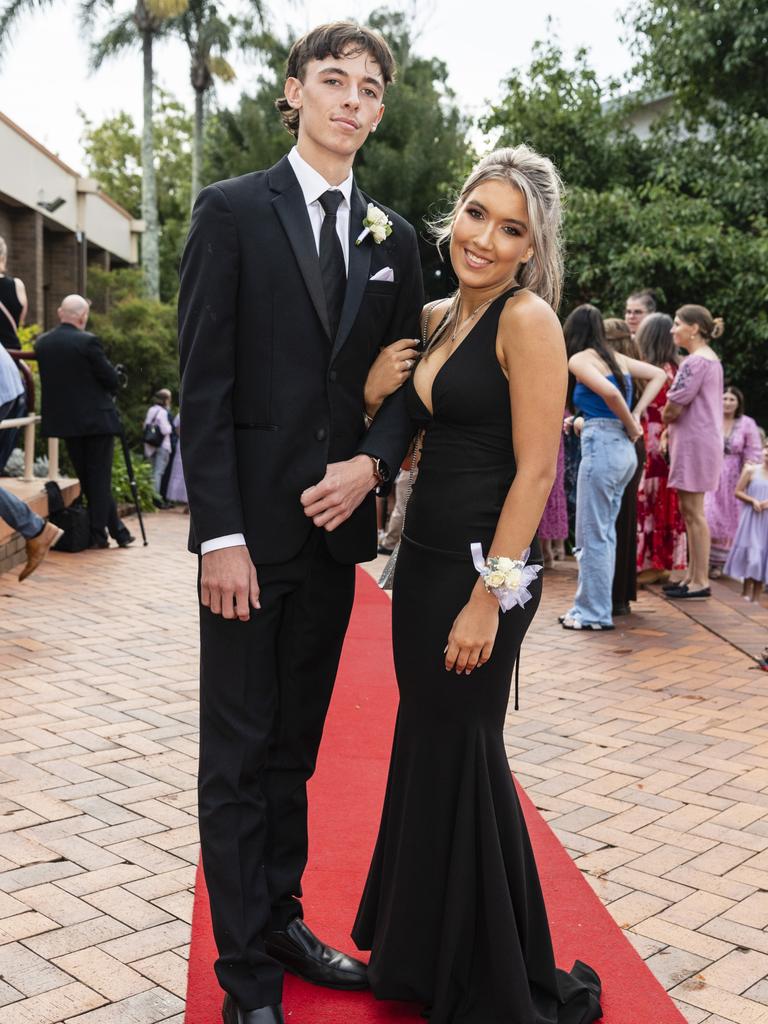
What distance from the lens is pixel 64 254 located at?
22641mm

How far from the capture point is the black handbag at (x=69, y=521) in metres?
10.2

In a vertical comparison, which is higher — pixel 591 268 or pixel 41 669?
pixel 591 268

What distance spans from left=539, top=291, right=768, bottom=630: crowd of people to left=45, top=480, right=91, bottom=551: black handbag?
13.9ft

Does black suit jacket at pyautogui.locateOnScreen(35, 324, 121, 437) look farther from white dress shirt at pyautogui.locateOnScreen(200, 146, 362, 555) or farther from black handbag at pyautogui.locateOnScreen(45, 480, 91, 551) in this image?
white dress shirt at pyautogui.locateOnScreen(200, 146, 362, 555)

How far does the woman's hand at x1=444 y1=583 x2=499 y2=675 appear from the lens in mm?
2586

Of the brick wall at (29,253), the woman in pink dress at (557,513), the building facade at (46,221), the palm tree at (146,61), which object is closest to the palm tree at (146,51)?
the palm tree at (146,61)

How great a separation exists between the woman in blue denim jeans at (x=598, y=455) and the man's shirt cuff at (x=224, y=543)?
4.99 m

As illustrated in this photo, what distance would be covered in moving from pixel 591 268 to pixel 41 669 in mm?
10749

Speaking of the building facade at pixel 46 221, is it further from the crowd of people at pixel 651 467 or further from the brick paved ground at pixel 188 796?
the brick paved ground at pixel 188 796

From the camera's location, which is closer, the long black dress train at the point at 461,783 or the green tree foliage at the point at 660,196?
the long black dress train at the point at 461,783

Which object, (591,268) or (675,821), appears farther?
(591,268)

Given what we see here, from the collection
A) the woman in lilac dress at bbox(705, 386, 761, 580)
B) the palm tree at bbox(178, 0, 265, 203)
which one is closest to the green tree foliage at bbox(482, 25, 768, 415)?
the woman in lilac dress at bbox(705, 386, 761, 580)

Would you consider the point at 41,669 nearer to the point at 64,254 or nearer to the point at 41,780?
the point at 41,780

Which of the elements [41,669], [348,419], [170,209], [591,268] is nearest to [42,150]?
[591,268]
